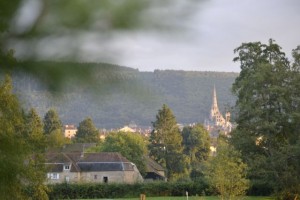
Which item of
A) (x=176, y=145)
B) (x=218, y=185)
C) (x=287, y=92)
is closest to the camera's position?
(x=218, y=185)

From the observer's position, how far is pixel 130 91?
1795 mm

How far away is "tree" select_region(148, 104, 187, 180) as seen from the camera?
85062mm

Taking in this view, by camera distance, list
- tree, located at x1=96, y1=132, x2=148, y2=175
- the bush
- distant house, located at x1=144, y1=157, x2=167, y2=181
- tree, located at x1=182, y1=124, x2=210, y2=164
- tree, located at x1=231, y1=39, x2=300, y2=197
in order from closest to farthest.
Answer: tree, located at x1=231, y1=39, x2=300, y2=197 < the bush < tree, located at x1=96, y1=132, x2=148, y2=175 < distant house, located at x1=144, y1=157, x2=167, y2=181 < tree, located at x1=182, y1=124, x2=210, y2=164

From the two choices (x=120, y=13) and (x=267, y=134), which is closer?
(x=120, y=13)

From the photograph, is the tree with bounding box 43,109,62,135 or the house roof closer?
the tree with bounding box 43,109,62,135

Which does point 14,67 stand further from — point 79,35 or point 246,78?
point 246,78

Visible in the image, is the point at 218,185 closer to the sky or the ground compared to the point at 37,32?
closer to the ground

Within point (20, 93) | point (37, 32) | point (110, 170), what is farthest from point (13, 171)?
point (110, 170)

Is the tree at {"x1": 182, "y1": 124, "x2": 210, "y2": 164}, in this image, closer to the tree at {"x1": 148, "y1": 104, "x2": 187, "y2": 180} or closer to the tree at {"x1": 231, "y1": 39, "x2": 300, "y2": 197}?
the tree at {"x1": 148, "y1": 104, "x2": 187, "y2": 180}

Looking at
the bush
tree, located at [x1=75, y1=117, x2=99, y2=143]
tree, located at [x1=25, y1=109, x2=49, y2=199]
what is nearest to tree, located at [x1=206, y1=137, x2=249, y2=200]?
the bush

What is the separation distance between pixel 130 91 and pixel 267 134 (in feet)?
140

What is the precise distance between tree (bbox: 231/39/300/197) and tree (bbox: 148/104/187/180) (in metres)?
40.4

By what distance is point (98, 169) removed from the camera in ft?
237

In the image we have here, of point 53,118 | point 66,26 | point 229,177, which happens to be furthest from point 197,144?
point 66,26
